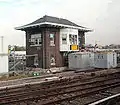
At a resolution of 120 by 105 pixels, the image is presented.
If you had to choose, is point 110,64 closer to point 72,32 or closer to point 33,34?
point 72,32

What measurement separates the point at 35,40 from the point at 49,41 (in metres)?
2.53

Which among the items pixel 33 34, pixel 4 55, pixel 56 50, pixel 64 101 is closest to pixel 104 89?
pixel 64 101

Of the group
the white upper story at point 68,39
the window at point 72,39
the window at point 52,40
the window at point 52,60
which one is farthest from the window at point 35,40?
the window at point 72,39

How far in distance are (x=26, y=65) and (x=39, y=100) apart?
69.4 feet

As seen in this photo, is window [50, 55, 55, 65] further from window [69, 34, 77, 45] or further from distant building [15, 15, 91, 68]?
window [69, 34, 77, 45]

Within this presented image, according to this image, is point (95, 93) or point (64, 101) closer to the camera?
point (64, 101)

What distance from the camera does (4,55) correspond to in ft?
77.7

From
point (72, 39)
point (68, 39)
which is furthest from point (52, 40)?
point (72, 39)

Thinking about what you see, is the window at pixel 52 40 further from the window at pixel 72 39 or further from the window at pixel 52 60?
the window at pixel 72 39

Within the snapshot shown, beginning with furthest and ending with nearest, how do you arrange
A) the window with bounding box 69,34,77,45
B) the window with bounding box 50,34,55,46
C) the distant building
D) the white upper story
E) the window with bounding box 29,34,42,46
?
1. the window with bounding box 69,34,77,45
2. the white upper story
3. the window with bounding box 29,34,42,46
4. the window with bounding box 50,34,55,46
5. the distant building

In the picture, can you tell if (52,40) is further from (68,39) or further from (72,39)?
(72,39)

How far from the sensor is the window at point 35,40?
1112 inches

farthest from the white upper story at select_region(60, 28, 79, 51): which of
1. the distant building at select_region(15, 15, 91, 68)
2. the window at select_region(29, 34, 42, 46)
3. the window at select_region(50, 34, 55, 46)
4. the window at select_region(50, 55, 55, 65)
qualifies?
the window at select_region(29, 34, 42, 46)

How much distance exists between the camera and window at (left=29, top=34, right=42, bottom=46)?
2825cm
